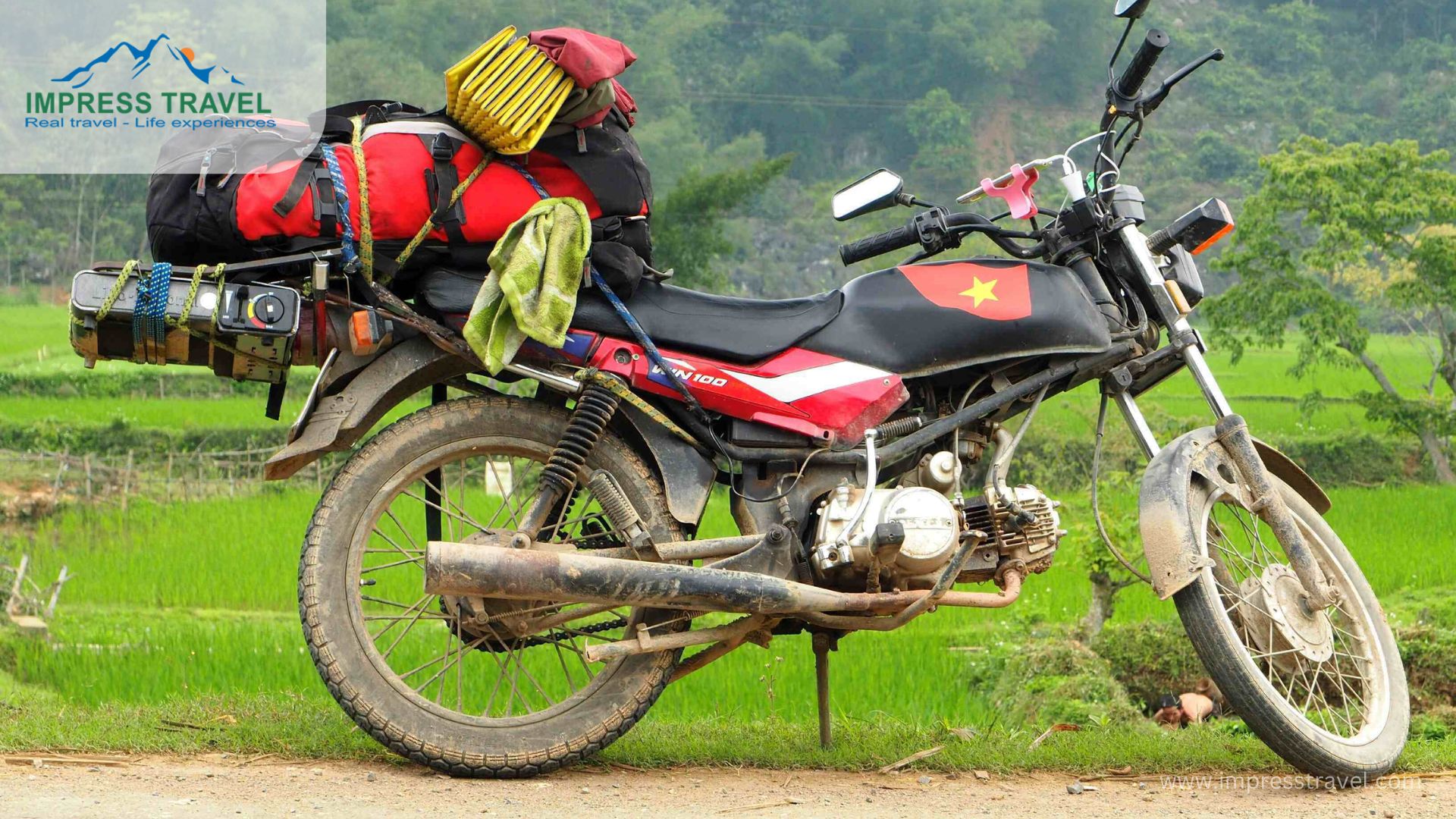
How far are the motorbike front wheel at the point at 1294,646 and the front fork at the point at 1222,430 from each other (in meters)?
0.06

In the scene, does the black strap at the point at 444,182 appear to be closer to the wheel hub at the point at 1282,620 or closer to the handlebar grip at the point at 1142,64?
the handlebar grip at the point at 1142,64

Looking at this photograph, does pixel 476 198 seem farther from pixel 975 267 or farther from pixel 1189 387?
pixel 1189 387

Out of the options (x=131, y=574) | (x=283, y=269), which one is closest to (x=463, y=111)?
(x=283, y=269)

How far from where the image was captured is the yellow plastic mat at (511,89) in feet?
12.7

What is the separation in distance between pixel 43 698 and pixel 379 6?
107ft

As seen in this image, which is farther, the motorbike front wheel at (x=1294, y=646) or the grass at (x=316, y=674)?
the grass at (x=316, y=674)

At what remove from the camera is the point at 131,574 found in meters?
10.7

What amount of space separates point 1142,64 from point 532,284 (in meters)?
1.76

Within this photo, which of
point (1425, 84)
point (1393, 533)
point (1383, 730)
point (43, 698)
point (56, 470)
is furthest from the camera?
point (1425, 84)

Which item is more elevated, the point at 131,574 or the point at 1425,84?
the point at 1425,84

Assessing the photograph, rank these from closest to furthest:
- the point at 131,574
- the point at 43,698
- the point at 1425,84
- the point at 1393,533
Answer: the point at 43,698
the point at 131,574
the point at 1393,533
the point at 1425,84

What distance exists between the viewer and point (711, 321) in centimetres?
414

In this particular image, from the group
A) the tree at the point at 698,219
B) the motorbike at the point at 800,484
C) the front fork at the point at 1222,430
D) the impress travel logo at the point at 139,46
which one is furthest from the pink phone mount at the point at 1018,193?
the impress travel logo at the point at 139,46

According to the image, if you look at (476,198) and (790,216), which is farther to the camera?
(790,216)
